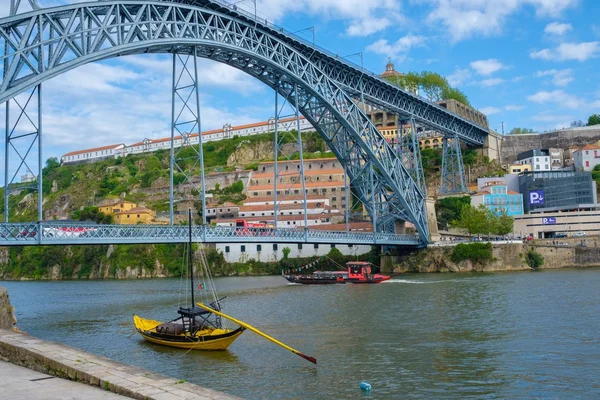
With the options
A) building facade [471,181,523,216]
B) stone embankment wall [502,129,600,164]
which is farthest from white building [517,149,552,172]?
building facade [471,181,523,216]

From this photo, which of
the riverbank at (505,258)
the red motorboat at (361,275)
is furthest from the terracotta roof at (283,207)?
the red motorboat at (361,275)

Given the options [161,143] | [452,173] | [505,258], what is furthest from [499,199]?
[161,143]

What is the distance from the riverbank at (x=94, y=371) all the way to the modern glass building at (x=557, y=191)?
2679 inches

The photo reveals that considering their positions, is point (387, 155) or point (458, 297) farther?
point (387, 155)

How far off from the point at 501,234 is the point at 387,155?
62.5 ft

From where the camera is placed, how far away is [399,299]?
36688 mm

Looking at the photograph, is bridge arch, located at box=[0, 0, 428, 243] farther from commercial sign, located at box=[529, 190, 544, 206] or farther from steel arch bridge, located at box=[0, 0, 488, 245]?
commercial sign, located at box=[529, 190, 544, 206]

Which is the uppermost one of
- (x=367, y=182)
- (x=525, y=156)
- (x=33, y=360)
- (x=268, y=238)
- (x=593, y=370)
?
(x=525, y=156)

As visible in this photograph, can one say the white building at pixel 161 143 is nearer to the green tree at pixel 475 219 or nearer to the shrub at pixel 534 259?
the green tree at pixel 475 219

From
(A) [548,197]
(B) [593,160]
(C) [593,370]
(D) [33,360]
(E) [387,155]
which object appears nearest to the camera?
(D) [33,360]

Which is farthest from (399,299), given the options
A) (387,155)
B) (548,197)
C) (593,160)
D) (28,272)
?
(28,272)

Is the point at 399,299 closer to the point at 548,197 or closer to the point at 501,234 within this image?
the point at 501,234

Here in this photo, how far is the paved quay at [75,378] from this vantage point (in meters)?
10.4

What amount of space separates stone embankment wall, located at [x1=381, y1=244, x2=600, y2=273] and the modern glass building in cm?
1173
